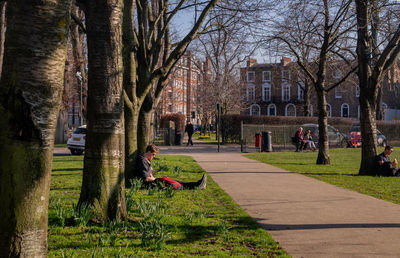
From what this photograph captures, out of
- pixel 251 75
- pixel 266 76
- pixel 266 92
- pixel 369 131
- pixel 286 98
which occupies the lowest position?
pixel 369 131

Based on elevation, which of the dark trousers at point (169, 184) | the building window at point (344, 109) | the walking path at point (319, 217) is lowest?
the walking path at point (319, 217)

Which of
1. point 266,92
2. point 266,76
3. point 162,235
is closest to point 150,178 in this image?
point 162,235

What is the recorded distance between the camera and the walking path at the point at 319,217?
4602mm

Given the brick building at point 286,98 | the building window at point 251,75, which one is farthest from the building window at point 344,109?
the building window at point 251,75

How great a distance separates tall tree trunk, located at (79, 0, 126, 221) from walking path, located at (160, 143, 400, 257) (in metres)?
2.26

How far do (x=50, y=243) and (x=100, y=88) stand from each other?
2147mm

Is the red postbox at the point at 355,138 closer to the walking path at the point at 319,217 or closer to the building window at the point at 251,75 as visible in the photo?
the walking path at the point at 319,217

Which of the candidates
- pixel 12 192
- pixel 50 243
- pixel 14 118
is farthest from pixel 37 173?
pixel 50 243

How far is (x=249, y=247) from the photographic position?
4.68 m

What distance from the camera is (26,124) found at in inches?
115

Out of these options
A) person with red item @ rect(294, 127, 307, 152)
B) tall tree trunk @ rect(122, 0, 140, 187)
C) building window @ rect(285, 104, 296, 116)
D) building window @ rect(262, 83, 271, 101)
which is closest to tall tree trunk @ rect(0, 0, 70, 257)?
tall tree trunk @ rect(122, 0, 140, 187)

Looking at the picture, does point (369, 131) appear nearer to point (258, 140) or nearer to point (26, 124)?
point (26, 124)

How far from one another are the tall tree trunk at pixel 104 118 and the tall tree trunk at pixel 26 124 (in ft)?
7.67

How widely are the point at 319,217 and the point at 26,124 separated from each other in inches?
187
